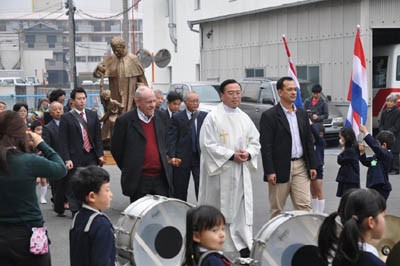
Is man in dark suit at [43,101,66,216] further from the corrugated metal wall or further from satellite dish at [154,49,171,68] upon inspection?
the corrugated metal wall

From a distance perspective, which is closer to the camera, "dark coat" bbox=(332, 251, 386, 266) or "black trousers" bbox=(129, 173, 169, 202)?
"dark coat" bbox=(332, 251, 386, 266)

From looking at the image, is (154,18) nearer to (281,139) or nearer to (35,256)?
(281,139)

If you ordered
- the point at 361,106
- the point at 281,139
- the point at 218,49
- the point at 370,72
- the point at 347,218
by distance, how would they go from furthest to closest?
1. the point at 218,49
2. the point at 370,72
3. the point at 361,106
4. the point at 281,139
5. the point at 347,218

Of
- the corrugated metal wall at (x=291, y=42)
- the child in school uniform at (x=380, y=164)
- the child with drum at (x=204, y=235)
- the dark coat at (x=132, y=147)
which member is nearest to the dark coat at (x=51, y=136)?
the dark coat at (x=132, y=147)

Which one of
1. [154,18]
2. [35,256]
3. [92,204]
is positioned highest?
[154,18]

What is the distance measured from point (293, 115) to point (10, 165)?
463cm

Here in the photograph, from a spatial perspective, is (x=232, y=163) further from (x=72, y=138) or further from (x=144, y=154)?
(x=72, y=138)

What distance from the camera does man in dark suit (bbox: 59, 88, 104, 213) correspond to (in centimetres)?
1134

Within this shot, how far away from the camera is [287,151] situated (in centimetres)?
951

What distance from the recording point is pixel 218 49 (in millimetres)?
32625

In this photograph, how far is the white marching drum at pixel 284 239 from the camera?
679 centimetres

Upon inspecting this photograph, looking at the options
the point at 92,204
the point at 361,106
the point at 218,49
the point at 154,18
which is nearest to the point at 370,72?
the point at 218,49

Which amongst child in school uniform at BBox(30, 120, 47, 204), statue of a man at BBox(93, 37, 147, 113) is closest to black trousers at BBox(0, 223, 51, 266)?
child in school uniform at BBox(30, 120, 47, 204)

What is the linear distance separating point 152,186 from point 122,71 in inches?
202
